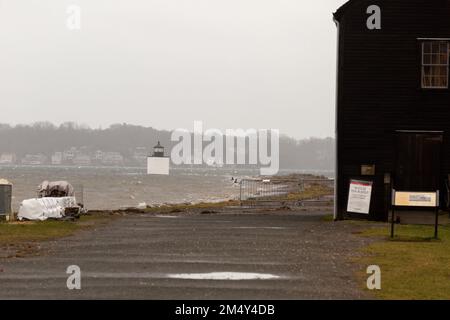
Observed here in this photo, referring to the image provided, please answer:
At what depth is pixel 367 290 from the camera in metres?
12.9

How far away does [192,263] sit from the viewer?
16.4 meters

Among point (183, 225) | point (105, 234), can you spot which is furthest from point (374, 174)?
point (105, 234)

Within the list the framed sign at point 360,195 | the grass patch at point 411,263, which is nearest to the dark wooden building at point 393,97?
the framed sign at point 360,195

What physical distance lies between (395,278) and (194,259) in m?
4.98

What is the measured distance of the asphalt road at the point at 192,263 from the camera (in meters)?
12.6

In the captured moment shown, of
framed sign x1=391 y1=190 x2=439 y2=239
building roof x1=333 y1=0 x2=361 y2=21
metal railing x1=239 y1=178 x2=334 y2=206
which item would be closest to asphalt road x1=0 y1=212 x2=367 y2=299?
framed sign x1=391 y1=190 x2=439 y2=239

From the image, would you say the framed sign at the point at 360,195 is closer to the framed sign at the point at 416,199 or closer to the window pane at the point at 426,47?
the window pane at the point at 426,47

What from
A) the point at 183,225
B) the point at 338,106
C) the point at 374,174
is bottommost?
the point at 183,225

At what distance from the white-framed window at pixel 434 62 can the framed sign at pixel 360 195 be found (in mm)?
4592

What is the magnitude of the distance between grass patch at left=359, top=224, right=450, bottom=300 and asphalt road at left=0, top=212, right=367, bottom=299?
65 cm

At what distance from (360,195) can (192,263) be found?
13.9 metres

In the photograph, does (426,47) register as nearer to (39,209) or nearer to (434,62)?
(434,62)
